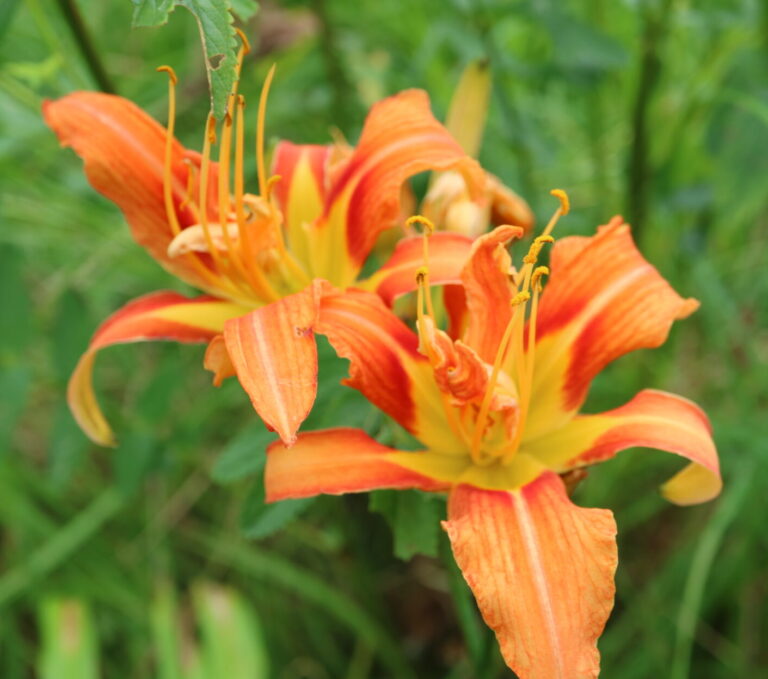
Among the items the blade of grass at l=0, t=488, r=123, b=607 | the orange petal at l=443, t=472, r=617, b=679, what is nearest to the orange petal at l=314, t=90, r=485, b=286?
the orange petal at l=443, t=472, r=617, b=679

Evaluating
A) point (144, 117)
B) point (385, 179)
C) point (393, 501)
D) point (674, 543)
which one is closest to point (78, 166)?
point (144, 117)

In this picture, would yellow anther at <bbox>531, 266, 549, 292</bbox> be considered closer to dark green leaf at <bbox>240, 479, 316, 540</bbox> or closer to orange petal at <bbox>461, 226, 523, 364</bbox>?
orange petal at <bbox>461, 226, 523, 364</bbox>

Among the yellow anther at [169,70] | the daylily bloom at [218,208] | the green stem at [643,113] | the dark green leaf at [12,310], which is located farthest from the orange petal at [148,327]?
the green stem at [643,113]

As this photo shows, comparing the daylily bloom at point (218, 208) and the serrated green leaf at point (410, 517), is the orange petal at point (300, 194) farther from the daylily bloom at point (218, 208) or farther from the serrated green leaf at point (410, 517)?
the serrated green leaf at point (410, 517)

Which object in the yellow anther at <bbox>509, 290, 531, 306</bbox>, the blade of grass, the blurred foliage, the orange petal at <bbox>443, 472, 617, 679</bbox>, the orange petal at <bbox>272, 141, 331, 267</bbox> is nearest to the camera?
the orange petal at <bbox>443, 472, 617, 679</bbox>

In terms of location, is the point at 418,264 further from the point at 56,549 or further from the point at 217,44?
the point at 56,549

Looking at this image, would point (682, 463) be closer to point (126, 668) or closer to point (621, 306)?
point (621, 306)

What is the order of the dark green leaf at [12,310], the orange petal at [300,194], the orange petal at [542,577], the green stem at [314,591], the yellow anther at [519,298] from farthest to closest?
the green stem at [314,591] → the dark green leaf at [12,310] → the orange petal at [300,194] → the yellow anther at [519,298] → the orange petal at [542,577]

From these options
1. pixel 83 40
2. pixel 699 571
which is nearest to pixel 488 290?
pixel 83 40
